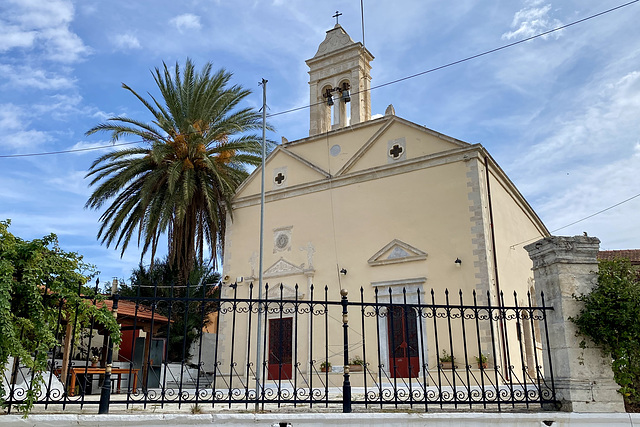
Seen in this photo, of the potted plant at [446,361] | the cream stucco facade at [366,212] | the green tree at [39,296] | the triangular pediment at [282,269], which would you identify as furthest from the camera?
the triangular pediment at [282,269]

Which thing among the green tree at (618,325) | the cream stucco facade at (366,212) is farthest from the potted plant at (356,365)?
the green tree at (618,325)

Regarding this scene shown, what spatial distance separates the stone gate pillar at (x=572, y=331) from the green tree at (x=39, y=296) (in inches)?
221

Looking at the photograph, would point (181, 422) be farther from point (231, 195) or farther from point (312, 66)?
point (312, 66)

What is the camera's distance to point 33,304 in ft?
20.1

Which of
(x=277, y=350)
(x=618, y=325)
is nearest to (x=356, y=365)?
(x=277, y=350)

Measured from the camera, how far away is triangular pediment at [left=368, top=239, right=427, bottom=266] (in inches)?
601

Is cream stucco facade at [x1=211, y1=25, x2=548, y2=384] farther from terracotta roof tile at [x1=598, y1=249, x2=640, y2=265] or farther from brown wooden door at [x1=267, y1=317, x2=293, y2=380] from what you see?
terracotta roof tile at [x1=598, y1=249, x2=640, y2=265]

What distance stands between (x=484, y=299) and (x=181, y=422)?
9.81 meters

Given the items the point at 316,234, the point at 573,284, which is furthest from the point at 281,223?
the point at 573,284

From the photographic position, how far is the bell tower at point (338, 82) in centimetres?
1866

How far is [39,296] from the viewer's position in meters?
6.18

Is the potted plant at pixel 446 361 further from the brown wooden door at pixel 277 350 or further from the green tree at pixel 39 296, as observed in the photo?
the green tree at pixel 39 296

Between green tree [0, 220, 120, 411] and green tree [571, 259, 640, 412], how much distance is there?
A: 19.5 feet

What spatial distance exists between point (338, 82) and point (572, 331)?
1412cm
